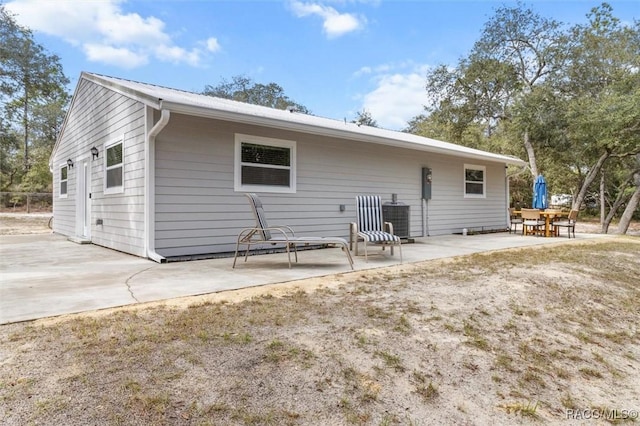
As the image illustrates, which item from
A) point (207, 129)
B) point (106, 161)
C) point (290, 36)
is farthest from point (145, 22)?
point (207, 129)

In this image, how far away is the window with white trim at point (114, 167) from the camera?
263 inches

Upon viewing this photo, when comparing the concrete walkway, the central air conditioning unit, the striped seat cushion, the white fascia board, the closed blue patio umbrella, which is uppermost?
the white fascia board

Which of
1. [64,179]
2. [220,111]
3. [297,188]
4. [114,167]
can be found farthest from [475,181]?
[64,179]

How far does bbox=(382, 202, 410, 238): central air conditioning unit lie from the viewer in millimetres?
7719

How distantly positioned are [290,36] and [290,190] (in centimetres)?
1014

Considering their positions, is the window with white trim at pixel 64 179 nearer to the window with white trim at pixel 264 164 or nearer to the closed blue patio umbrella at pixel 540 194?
the window with white trim at pixel 264 164

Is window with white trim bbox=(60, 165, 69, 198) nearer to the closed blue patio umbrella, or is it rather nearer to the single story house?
the single story house

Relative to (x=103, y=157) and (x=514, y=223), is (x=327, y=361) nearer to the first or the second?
(x=103, y=157)

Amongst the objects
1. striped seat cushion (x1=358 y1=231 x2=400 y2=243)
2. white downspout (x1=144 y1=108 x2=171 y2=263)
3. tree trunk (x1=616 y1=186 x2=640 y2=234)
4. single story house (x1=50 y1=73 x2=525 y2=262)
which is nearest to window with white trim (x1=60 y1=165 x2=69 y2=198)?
single story house (x1=50 y1=73 x2=525 y2=262)

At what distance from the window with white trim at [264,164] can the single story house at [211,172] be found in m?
0.02

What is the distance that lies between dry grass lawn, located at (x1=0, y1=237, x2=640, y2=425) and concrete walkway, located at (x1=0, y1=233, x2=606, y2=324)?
376 mm

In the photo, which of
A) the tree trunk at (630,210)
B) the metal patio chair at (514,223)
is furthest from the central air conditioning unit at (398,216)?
the tree trunk at (630,210)

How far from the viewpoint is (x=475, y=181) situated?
36.2 ft

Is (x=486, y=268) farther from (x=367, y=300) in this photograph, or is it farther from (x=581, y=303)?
(x=367, y=300)
